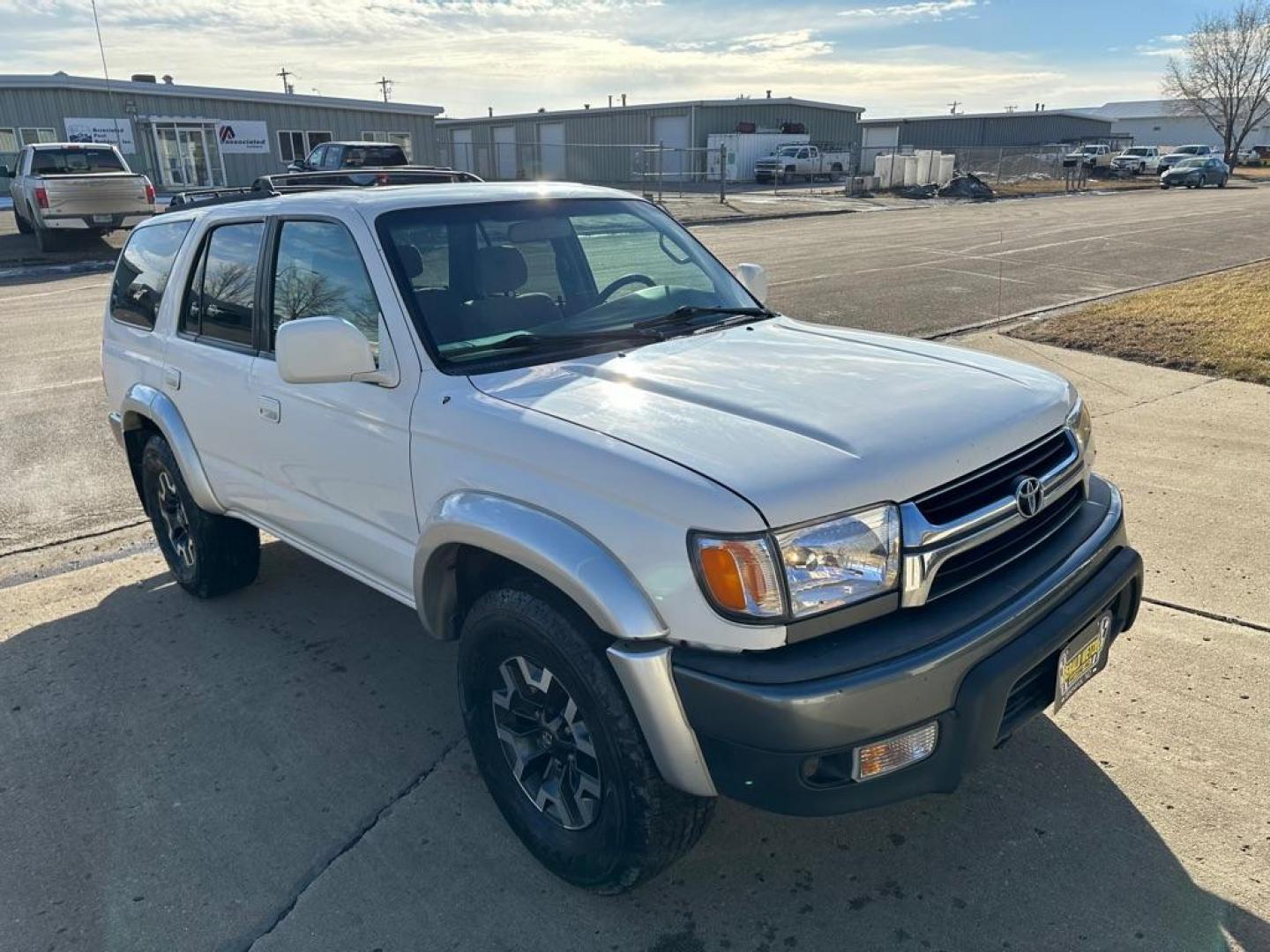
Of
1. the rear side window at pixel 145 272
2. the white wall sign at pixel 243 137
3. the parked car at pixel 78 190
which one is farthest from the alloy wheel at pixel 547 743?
the white wall sign at pixel 243 137

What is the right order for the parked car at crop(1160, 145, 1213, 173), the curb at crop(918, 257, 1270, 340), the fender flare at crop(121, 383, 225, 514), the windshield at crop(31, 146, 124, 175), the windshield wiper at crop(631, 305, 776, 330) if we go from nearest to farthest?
the windshield wiper at crop(631, 305, 776, 330) → the fender flare at crop(121, 383, 225, 514) → the curb at crop(918, 257, 1270, 340) → the windshield at crop(31, 146, 124, 175) → the parked car at crop(1160, 145, 1213, 173)

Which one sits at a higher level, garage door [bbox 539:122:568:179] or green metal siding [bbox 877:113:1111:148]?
green metal siding [bbox 877:113:1111:148]

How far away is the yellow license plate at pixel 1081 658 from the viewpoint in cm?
254

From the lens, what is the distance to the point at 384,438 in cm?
304

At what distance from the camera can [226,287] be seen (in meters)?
3.99

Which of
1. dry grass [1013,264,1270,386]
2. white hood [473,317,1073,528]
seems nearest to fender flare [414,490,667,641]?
white hood [473,317,1073,528]

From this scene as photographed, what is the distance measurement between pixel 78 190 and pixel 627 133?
37.6 meters

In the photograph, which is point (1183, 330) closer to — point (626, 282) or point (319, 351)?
point (626, 282)

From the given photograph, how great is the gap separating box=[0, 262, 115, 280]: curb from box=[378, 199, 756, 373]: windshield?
16.9 m

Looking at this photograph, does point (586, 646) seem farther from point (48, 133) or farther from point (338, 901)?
point (48, 133)

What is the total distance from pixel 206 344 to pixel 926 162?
135 ft

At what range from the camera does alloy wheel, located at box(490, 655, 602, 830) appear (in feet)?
8.43

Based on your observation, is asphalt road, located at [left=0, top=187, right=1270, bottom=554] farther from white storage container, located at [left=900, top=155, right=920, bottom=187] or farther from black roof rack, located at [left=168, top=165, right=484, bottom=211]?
white storage container, located at [left=900, top=155, right=920, bottom=187]

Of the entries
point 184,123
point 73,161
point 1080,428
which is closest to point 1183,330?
point 1080,428
